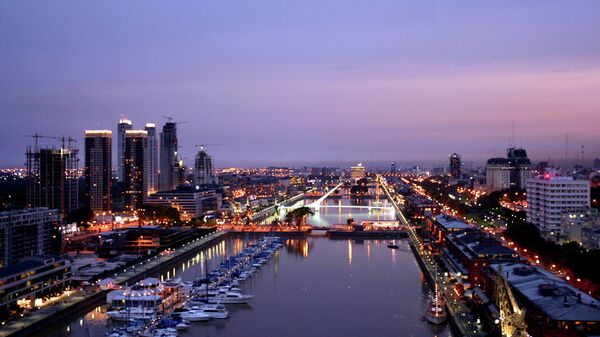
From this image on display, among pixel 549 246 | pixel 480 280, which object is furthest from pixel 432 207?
pixel 480 280

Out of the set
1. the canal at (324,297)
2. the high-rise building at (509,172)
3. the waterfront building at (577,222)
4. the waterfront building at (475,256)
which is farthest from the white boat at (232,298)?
the high-rise building at (509,172)

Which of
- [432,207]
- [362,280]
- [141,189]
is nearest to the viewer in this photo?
[362,280]

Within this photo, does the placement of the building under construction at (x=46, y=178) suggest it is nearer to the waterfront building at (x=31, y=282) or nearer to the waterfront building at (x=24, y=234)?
the waterfront building at (x=24, y=234)

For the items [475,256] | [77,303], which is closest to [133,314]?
[77,303]

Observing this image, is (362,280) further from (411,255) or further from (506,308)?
(506,308)

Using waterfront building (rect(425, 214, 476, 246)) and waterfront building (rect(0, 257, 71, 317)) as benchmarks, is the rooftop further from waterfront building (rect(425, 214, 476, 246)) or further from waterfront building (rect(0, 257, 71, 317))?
waterfront building (rect(0, 257, 71, 317))
